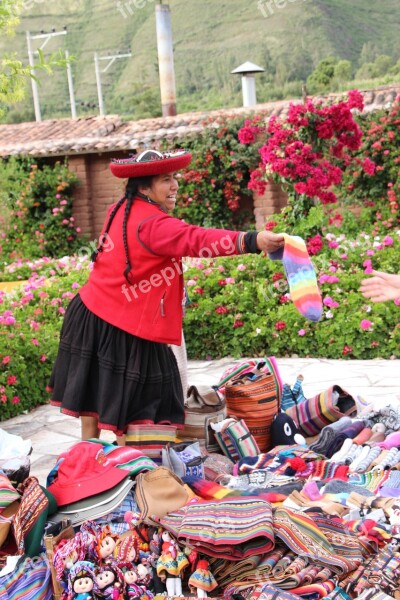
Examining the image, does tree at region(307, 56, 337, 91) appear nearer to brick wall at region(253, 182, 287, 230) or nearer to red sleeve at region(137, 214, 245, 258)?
brick wall at region(253, 182, 287, 230)

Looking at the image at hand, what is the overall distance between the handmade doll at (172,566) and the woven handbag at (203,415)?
1.43 m

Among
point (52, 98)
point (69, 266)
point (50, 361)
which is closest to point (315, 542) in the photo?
point (50, 361)

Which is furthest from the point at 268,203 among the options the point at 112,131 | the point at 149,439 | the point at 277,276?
the point at 149,439

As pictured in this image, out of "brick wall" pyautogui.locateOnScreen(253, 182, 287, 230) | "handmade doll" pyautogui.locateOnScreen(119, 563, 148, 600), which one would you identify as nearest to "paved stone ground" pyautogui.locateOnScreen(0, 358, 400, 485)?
"handmade doll" pyautogui.locateOnScreen(119, 563, 148, 600)

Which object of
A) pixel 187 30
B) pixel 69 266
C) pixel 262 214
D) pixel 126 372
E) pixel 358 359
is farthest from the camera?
pixel 187 30

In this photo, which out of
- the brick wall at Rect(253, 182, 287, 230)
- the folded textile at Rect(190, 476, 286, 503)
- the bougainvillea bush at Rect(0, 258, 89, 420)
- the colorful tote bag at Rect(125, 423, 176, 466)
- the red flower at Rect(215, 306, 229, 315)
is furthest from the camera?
the brick wall at Rect(253, 182, 287, 230)

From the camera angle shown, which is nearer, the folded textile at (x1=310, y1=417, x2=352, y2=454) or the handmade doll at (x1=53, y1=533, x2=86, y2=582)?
the handmade doll at (x1=53, y1=533, x2=86, y2=582)

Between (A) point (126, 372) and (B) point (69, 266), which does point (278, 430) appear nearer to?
(A) point (126, 372)

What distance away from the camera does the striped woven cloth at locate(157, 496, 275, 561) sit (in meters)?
2.97

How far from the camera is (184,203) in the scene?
46.6ft

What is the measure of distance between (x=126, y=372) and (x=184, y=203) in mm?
10448

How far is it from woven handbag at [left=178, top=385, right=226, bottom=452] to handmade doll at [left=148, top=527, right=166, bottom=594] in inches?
52.8

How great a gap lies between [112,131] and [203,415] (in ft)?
44.5

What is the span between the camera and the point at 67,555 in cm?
297
